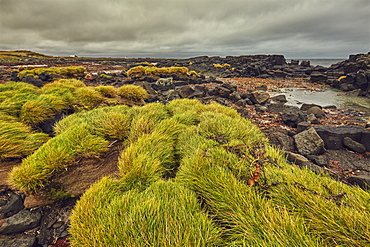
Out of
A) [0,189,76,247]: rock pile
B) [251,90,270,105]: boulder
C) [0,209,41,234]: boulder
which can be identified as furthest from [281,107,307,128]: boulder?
[0,209,41,234]: boulder

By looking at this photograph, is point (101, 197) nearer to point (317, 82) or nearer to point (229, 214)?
point (229, 214)

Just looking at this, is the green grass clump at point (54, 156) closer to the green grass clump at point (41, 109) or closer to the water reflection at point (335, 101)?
the green grass clump at point (41, 109)

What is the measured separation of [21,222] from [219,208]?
13.0 feet

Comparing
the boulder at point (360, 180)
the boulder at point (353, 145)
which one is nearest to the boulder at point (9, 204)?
the boulder at point (360, 180)

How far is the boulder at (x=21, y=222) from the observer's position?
3.16 metres

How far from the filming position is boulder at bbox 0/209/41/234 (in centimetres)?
316

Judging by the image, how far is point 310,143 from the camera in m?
6.29

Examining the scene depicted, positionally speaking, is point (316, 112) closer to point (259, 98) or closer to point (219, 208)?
point (259, 98)

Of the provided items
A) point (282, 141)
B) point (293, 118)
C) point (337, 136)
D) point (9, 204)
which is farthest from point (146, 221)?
point (293, 118)

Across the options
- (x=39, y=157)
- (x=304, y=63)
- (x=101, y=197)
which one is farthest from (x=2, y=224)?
(x=304, y=63)

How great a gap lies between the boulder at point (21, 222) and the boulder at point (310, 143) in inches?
312

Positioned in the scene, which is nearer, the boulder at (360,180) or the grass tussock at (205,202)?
the grass tussock at (205,202)

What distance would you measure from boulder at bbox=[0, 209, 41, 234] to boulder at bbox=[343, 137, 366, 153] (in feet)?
33.4

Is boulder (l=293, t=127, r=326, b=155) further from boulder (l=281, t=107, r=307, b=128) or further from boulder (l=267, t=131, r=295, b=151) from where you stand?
boulder (l=281, t=107, r=307, b=128)
